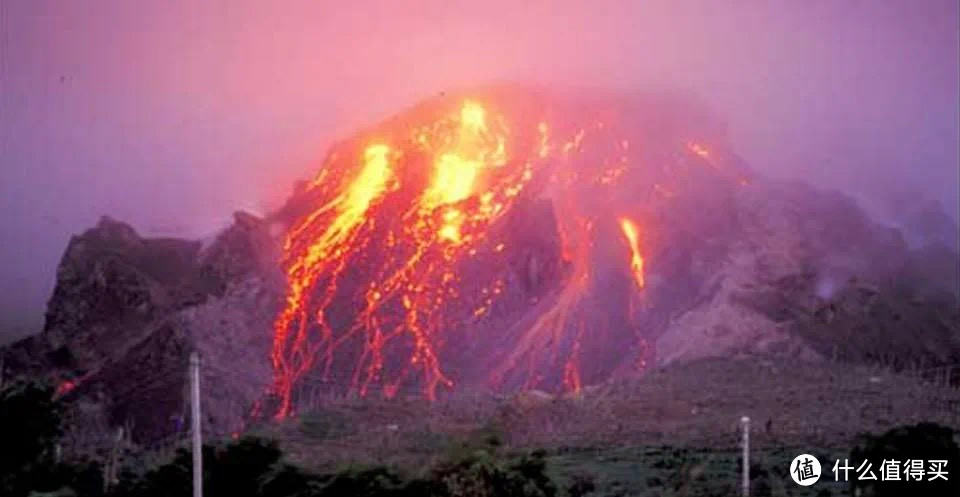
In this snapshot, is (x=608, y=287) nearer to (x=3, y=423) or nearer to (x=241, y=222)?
(x=241, y=222)

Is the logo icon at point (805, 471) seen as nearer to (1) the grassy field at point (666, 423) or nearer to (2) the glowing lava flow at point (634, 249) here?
(1) the grassy field at point (666, 423)

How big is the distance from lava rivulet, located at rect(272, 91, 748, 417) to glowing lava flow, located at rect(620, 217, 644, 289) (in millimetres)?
128

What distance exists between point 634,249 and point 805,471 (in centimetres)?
5392

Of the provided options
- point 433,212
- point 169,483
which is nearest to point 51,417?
point 169,483

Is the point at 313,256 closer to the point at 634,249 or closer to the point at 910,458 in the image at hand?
the point at 634,249

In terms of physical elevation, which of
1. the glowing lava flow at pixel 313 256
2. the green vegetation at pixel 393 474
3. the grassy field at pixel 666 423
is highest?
the glowing lava flow at pixel 313 256

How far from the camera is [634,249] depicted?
307ft

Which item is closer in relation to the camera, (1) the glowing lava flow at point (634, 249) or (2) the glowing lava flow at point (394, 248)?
(2) the glowing lava flow at point (394, 248)

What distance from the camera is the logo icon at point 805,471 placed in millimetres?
Result: 38719

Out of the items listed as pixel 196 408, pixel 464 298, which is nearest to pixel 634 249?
pixel 464 298

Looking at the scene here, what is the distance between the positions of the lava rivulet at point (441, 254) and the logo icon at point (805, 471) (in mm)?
34267

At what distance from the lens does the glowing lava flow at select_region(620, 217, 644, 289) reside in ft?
297

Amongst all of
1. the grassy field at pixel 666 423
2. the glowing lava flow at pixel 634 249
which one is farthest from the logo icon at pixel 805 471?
the glowing lava flow at pixel 634 249

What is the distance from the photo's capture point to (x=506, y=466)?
3173 cm
